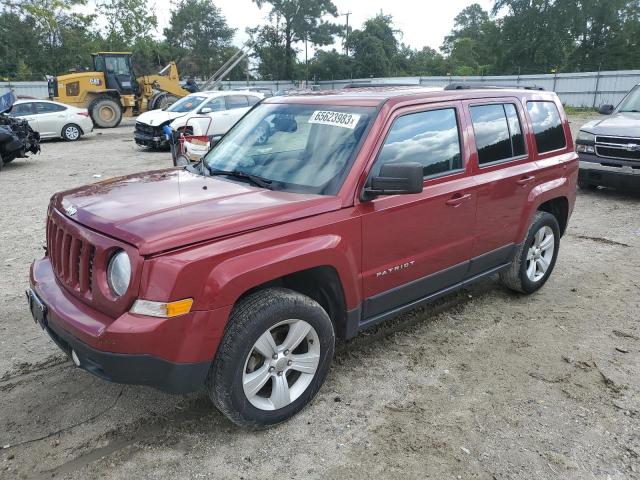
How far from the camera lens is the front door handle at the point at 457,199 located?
3.71 metres

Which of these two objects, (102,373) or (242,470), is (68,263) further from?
(242,470)

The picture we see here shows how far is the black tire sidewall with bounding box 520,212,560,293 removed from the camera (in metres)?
4.66

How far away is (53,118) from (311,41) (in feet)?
150

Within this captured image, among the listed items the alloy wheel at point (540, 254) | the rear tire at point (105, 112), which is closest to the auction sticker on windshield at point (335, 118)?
the alloy wheel at point (540, 254)

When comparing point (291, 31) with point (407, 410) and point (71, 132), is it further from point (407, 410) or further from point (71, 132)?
point (407, 410)

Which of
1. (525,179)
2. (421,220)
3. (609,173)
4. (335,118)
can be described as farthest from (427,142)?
(609,173)

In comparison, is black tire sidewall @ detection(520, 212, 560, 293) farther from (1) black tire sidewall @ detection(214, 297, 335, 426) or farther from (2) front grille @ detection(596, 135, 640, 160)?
(2) front grille @ detection(596, 135, 640, 160)

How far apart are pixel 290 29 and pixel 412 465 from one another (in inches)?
2370

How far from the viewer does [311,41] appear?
58.4m

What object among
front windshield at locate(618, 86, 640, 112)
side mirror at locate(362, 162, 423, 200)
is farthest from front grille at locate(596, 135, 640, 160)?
side mirror at locate(362, 162, 423, 200)

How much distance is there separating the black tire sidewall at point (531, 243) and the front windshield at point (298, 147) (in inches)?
83.5

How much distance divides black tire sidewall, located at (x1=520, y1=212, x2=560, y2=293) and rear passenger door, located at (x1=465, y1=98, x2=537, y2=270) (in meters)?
0.24

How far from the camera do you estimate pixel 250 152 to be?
3.83 m

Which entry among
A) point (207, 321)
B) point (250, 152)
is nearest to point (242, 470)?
point (207, 321)
